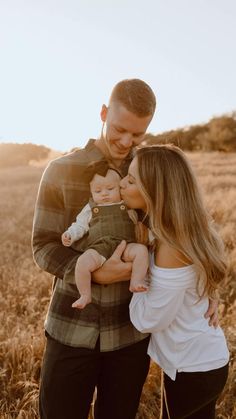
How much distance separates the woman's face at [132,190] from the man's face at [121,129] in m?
0.27

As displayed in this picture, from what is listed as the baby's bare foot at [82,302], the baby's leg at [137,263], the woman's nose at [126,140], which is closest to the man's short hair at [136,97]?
the woman's nose at [126,140]

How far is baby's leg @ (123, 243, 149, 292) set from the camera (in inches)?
94.8

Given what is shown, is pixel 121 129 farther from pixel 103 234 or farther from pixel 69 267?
pixel 69 267

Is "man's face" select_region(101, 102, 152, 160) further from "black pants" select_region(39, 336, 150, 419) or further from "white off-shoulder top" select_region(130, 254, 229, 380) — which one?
"black pants" select_region(39, 336, 150, 419)

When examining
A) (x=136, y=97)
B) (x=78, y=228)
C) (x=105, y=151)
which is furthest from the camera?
(x=105, y=151)

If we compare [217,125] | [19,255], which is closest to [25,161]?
[217,125]

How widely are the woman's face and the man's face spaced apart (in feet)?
0.88

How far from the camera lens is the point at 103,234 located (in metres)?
2.57

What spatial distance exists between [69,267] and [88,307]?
0.27 meters

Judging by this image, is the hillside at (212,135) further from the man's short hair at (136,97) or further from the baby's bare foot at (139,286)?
the baby's bare foot at (139,286)

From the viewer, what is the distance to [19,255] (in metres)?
7.77

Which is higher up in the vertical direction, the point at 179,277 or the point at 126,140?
the point at 126,140

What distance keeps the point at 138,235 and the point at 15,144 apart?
4665 cm

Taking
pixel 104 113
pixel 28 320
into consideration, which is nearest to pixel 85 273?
pixel 104 113
